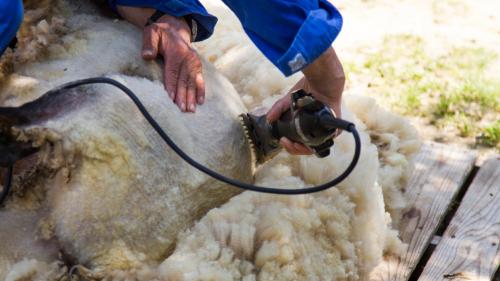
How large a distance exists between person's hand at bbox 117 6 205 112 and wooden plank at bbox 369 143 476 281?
0.72 metres

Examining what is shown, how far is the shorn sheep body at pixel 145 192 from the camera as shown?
1682 mm

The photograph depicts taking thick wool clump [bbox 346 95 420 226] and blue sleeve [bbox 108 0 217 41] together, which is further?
thick wool clump [bbox 346 95 420 226]

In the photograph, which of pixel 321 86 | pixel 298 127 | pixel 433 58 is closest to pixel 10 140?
pixel 298 127

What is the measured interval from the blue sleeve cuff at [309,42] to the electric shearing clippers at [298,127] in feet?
0.33

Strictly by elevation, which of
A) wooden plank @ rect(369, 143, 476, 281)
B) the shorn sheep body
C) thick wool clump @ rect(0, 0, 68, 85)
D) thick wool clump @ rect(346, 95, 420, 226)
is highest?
thick wool clump @ rect(0, 0, 68, 85)

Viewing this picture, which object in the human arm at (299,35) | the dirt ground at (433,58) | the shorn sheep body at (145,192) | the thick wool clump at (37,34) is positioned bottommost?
the dirt ground at (433,58)

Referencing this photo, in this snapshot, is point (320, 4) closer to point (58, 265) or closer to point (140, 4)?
point (140, 4)

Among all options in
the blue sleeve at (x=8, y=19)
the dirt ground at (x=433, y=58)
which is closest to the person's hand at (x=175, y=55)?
the blue sleeve at (x=8, y=19)

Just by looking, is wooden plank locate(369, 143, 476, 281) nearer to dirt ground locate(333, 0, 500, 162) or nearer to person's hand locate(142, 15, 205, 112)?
dirt ground locate(333, 0, 500, 162)

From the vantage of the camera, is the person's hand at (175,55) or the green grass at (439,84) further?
the green grass at (439,84)

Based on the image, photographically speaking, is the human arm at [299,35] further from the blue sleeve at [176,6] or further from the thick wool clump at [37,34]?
the thick wool clump at [37,34]

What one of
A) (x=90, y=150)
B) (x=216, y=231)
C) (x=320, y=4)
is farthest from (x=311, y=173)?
(x=90, y=150)

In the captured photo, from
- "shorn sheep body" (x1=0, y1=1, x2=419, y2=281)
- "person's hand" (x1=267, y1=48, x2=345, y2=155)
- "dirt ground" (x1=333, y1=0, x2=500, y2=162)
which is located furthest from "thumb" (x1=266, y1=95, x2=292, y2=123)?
"dirt ground" (x1=333, y1=0, x2=500, y2=162)

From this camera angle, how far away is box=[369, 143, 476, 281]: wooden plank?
2146 millimetres
